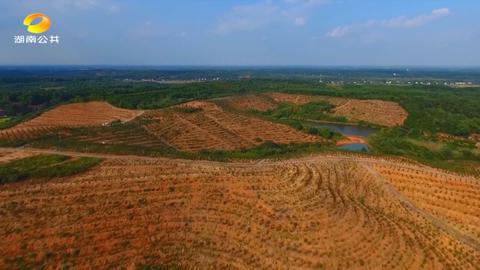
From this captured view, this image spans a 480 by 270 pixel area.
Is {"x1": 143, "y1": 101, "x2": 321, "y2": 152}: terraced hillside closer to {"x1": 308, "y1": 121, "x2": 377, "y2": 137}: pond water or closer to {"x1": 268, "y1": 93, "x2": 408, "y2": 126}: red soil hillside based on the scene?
{"x1": 308, "y1": 121, "x2": 377, "y2": 137}: pond water

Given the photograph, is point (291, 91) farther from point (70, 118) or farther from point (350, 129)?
point (70, 118)

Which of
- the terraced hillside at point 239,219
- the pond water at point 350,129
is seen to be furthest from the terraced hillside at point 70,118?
the pond water at point 350,129

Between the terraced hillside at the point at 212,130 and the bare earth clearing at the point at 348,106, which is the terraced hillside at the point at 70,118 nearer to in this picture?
the terraced hillside at the point at 212,130

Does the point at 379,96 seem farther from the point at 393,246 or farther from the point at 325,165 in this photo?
the point at 393,246

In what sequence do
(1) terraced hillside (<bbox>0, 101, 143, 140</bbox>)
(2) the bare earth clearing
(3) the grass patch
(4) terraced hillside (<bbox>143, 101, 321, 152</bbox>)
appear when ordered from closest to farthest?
(3) the grass patch → (4) terraced hillside (<bbox>143, 101, 321, 152</bbox>) → (1) terraced hillside (<bbox>0, 101, 143, 140</bbox>) → (2) the bare earth clearing

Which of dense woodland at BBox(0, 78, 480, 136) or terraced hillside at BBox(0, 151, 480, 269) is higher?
dense woodland at BBox(0, 78, 480, 136)

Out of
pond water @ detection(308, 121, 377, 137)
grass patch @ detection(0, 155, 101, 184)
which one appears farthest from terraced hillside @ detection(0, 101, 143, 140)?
pond water @ detection(308, 121, 377, 137)
